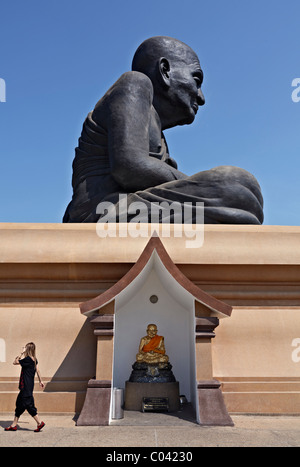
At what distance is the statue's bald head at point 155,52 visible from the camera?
8227 millimetres

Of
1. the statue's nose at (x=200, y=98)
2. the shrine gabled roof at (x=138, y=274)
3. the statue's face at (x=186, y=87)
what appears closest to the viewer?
the shrine gabled roof at (x=138, y=274)

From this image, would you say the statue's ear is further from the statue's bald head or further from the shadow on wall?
the shadow on wall

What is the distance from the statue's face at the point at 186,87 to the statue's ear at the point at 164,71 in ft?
0.34

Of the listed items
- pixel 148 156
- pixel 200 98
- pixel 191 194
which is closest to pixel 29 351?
pixel 191 194

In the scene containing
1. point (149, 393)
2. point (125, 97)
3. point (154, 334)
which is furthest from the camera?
point (125, 97)

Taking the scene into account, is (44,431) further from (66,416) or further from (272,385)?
(272,385)

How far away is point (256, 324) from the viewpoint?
4.67 metres

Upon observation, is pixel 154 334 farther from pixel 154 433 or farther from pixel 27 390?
pixel 27 390

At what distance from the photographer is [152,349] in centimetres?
426

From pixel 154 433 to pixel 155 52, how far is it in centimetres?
752

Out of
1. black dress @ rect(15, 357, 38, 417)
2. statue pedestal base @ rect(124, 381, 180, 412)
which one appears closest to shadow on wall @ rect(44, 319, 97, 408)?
statue pedestal base @ rect(124, 381, 180, 412)

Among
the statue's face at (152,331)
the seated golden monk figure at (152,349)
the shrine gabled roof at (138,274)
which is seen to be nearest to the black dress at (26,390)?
the shrine gabled roof at (138,274)

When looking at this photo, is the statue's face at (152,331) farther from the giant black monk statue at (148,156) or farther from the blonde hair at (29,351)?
the giant black monk statue at (148,156)

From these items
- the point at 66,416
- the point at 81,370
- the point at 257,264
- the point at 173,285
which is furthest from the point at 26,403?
the point at 257,264
